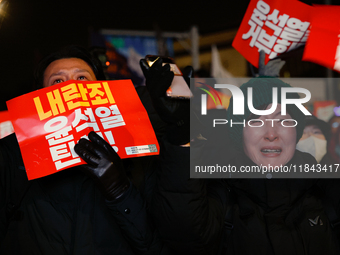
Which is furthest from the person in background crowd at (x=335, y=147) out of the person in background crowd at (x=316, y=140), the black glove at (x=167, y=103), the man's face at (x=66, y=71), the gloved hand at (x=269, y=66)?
the man's face at (x=66, y=71)

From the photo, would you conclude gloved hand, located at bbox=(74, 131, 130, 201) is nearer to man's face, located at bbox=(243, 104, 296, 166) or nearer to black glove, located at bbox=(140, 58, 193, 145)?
black glove, located at bbox=(140, 58, 193, 145)

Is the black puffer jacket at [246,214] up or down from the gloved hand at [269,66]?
down

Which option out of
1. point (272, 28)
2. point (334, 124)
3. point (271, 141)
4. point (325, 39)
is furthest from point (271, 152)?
point (334, 124)

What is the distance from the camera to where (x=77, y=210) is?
1.42 metres

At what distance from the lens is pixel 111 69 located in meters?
3.37

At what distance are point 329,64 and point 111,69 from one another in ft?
7.24

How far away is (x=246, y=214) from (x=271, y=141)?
385 mm

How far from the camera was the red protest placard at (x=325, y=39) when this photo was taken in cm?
186

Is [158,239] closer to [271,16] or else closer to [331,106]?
[271,16]

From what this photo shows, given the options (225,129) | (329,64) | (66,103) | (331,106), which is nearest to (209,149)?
(225,129)

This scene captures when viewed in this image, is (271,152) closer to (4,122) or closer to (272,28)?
(272,28)

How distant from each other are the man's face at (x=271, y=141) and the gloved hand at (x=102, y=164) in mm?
680

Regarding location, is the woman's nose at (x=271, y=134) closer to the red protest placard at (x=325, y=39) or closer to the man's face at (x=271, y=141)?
the man's face at (x=271, y=141)

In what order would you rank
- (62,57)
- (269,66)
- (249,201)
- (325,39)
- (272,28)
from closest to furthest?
(249,201) → (62,57) → (325,39) → (272,28) → (269,66)
